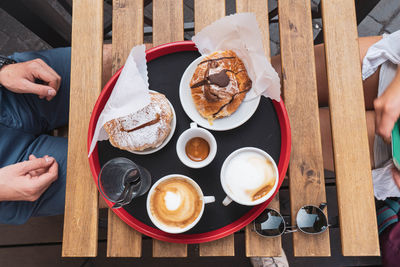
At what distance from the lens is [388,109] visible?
1.02m

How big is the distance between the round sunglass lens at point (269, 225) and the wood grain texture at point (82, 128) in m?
0.58

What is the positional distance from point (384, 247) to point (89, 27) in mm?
1851

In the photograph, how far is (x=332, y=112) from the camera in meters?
0.94

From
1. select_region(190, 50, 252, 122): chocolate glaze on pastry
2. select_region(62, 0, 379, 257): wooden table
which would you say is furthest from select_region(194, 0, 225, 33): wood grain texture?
select_region(190, 50, 252, 122): chocolate glaze on pastry

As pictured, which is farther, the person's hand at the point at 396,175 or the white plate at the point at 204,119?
the person's hand at the point at 396,175

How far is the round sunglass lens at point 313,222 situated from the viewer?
89cm

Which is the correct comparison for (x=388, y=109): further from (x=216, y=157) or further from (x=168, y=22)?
(x=168, y=22)

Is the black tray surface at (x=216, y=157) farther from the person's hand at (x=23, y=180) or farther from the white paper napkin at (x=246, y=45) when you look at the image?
the person's hand at (x=23, y=180)

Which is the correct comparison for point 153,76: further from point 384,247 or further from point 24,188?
point 384,247

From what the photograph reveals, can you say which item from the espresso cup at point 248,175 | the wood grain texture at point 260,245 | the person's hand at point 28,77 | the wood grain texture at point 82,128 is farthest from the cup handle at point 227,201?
the person's hand at point 28,77

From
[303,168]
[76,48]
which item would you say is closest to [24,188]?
[76,48]

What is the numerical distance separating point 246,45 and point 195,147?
396mm

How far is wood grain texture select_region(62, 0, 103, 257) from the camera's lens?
3.07 ft

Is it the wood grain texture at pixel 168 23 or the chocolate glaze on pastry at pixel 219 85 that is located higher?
the wood grain texture at pixel 168 23
